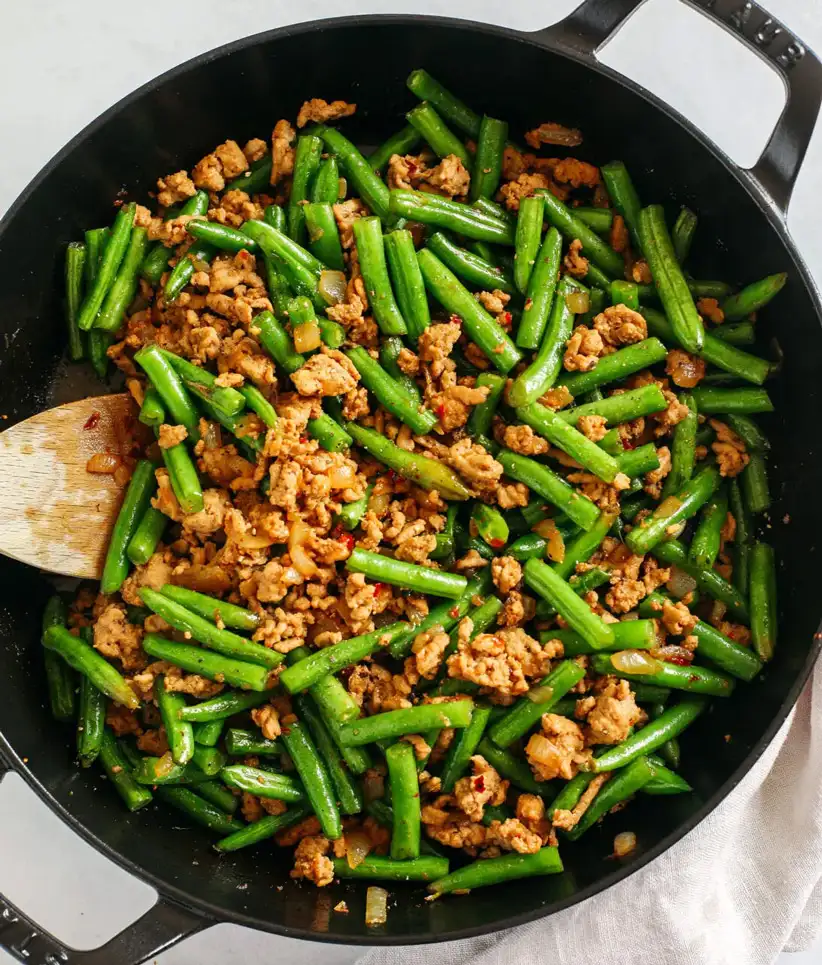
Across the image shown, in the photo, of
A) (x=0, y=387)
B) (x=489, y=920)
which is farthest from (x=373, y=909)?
(x=0, y=387)

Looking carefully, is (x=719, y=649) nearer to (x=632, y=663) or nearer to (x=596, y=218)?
(x=632, y=663)

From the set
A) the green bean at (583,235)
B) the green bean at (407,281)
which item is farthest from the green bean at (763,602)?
the green bean at (407,281)

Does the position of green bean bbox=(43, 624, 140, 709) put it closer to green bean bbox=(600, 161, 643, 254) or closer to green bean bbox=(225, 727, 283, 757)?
green bean bbox=(225, 727, 283, 757)

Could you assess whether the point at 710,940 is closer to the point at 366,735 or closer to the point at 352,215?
the point at 366,735

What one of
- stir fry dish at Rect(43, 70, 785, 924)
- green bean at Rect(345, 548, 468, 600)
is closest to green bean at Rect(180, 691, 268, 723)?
stir fry dish at Rect(43, 70, 785, 924)

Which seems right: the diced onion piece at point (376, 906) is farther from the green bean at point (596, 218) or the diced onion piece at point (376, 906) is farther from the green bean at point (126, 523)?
the green bean at point (596, 218)

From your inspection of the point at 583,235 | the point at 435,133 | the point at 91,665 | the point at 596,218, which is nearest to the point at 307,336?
the point at 435,133
